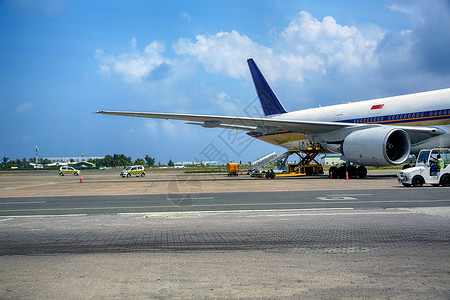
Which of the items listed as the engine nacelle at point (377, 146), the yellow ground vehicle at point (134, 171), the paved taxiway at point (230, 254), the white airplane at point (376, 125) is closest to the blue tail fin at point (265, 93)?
the white airplane at point (376, 125)

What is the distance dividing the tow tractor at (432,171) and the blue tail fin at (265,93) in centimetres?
2281

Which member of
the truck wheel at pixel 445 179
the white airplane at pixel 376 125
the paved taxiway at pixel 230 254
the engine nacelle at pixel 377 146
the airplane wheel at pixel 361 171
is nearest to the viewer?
the paved taxiway at pixel 230 254

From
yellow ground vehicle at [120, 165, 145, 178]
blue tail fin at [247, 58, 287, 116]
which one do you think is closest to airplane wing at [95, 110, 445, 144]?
blue tail fin at [247, 58, 287, 116]

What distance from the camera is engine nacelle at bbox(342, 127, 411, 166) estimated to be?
80.4 feet

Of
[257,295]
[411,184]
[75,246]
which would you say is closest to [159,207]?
[75,246]

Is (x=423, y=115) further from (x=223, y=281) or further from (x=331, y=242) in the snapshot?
(x=223, y=281)

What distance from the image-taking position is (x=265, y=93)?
42438 mm

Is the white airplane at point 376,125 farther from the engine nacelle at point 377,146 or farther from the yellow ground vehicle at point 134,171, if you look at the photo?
the yellow ground vehicle at point 134,171

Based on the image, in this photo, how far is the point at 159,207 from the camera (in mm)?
12891

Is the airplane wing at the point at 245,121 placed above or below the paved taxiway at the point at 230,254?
above

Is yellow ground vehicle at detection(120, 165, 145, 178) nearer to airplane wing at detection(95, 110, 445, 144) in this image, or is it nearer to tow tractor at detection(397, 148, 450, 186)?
airplane wing at detection(95, 110, 445, 144)

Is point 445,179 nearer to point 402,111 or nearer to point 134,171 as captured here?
point 402,111

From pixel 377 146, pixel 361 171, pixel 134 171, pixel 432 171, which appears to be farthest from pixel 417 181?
pixel 134 171

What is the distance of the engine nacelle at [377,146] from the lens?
24500 millimetres
